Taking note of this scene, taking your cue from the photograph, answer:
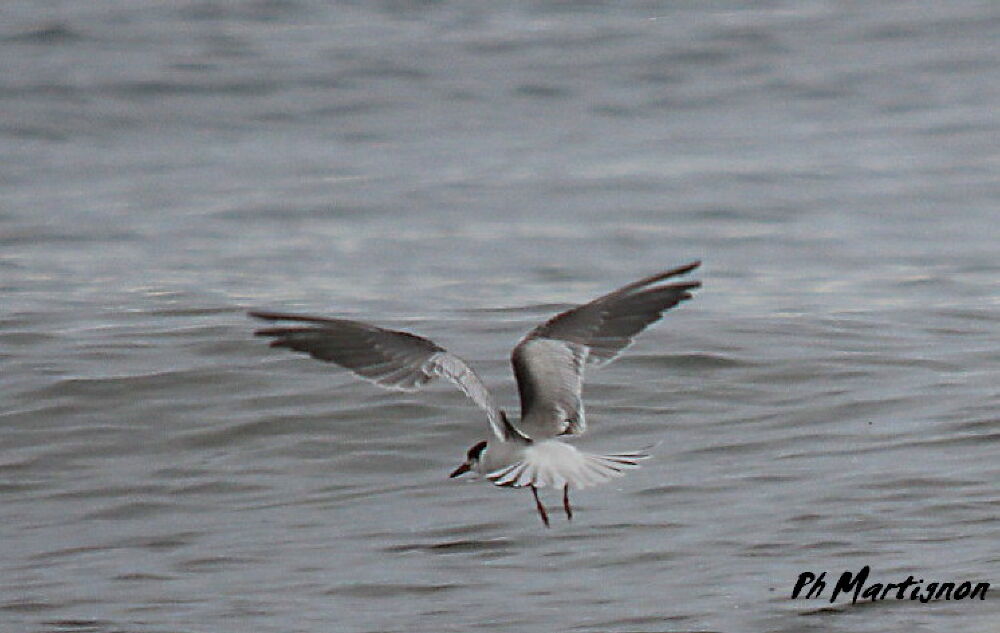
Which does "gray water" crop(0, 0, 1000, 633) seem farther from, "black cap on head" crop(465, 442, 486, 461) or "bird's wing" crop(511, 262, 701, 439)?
"bird's wing" crop(511, 262, 701, 439)

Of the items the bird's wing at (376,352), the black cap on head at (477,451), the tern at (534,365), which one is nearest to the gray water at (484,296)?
the black cap on head at (477,451)

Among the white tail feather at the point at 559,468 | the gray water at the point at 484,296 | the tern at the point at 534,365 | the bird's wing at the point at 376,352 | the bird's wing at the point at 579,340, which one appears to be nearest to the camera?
the white tail feather at the point at 559,468

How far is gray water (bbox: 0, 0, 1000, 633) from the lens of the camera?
20.5 feet

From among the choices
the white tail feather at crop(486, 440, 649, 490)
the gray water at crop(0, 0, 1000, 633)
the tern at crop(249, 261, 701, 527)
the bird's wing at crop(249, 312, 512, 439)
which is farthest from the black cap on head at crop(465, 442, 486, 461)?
the gray water at crop(0, 0, 1000, 633)

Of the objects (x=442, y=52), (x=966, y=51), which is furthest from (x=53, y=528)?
(x=966, y=51)

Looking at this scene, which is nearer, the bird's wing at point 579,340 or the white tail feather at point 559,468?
the white tail feather at point 559,468

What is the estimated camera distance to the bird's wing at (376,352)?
5.24 m

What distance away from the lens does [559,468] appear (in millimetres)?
4852

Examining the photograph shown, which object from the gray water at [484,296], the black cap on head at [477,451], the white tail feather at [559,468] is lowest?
the gray water at [484,296]

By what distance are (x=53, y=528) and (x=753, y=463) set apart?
2766 millimetres

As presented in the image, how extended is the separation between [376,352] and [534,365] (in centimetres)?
49

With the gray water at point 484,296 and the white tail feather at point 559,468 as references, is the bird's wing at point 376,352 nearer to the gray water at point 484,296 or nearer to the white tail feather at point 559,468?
the white tail feather at point 559,468

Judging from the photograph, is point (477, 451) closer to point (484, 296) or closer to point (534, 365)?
point (534, 365)

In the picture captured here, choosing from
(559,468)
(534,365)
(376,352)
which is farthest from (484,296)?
(559,468)
